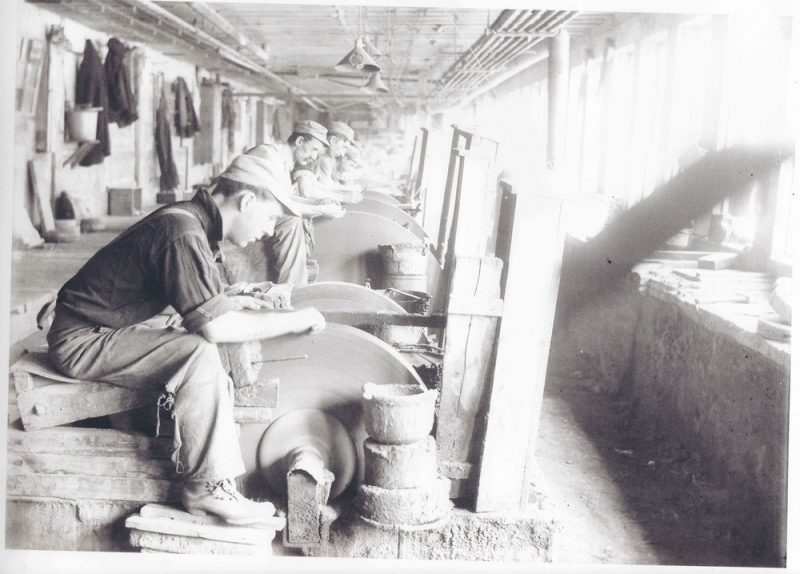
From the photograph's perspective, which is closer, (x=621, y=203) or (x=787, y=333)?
(x=787, y=333)

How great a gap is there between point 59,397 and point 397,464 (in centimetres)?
138

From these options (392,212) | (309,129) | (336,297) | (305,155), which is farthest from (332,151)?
(336,297)

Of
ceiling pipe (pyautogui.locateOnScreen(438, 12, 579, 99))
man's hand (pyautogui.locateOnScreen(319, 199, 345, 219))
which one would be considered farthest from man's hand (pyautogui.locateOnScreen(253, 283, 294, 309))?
ceiling pipe (pyautogui.locateOnScreen(438, 12, 579, 99))

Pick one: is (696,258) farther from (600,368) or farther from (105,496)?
(105,496)

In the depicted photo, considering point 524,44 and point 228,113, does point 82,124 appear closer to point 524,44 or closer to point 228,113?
point 524,44

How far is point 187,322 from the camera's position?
272 centimetres

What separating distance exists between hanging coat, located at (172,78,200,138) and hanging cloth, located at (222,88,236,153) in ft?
7.64

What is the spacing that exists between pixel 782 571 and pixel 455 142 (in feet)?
14.2

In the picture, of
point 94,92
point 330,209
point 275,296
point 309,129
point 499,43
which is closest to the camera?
point 275,296

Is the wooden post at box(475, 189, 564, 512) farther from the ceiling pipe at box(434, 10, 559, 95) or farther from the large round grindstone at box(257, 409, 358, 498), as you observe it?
the ceiling pipe at box(434, 10, 559, 95)

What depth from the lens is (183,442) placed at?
9.02 ft

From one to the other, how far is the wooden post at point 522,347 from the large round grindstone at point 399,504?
0.83ft

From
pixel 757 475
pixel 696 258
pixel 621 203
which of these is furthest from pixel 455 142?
pixel 757 475

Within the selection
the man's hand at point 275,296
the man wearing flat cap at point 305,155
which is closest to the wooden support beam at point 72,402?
the man's hand at point 275,296
